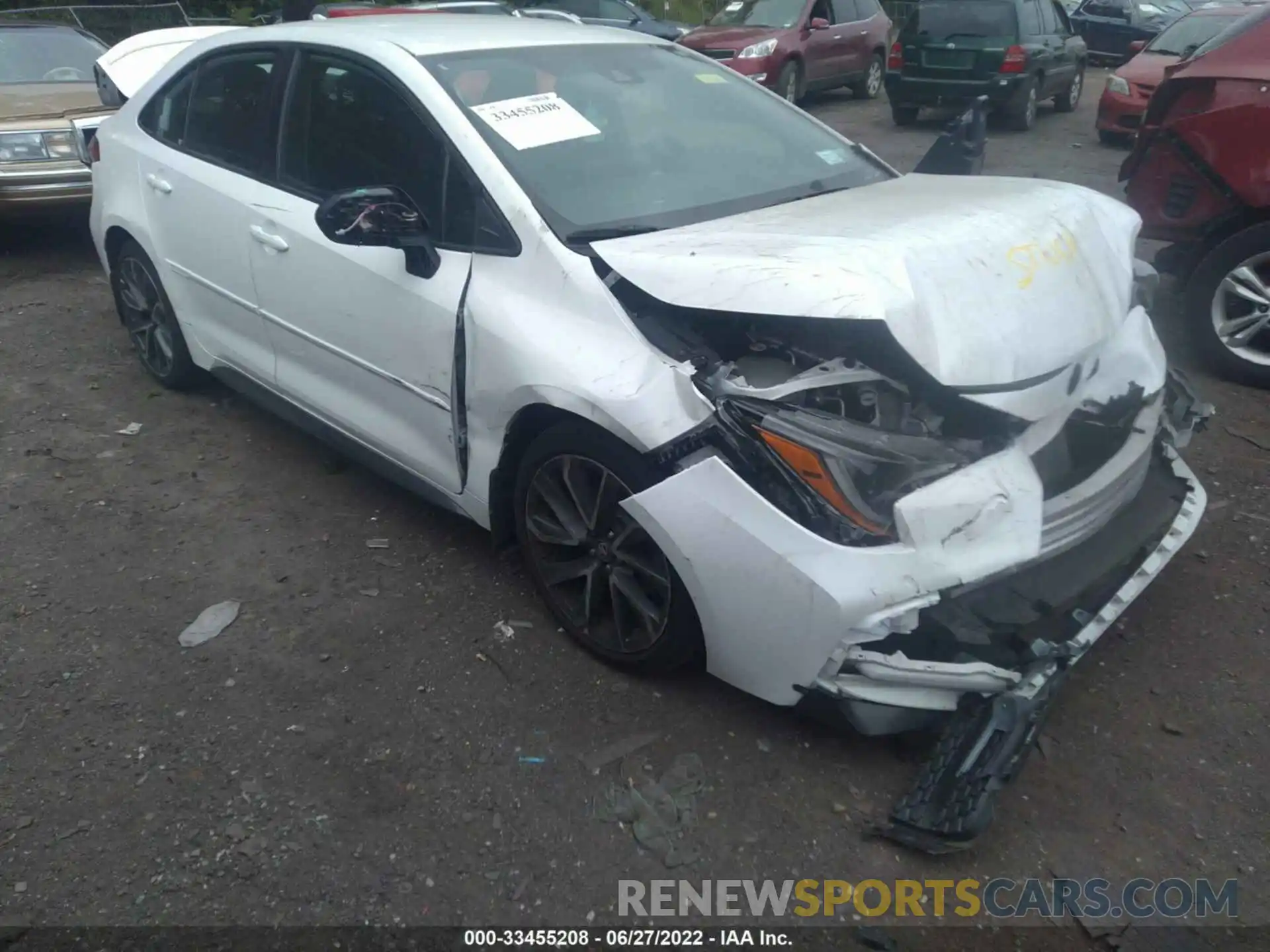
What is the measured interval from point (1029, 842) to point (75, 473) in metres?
3.91

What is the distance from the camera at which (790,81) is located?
44.0ft

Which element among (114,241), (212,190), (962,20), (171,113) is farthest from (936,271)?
(962,20)

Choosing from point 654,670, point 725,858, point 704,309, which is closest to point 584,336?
point 704,309

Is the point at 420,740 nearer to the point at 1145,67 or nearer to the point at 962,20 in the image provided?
the point at 1145,67

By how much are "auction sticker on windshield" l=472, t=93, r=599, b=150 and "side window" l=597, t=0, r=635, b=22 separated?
12564 millimetres

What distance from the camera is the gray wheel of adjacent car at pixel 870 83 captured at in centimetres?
1514

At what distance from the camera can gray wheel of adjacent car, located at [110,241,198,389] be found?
481 centimetres

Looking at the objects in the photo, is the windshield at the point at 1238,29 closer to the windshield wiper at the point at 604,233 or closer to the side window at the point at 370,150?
the windshield wiper at the point at 604,233

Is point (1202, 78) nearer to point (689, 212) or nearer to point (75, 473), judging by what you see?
point (689, 212)

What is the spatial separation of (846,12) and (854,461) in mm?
13422

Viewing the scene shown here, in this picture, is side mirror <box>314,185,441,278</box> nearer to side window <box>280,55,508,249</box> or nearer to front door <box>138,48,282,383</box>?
side window <box>280,55,508,249</box>

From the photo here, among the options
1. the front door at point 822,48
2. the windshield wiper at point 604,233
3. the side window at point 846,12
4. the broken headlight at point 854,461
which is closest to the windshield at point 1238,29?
the windshield wiper at point 604,233

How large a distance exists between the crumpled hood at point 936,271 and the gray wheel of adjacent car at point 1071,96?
1186 centimetres

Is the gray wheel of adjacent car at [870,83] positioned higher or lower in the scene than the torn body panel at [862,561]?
lower
